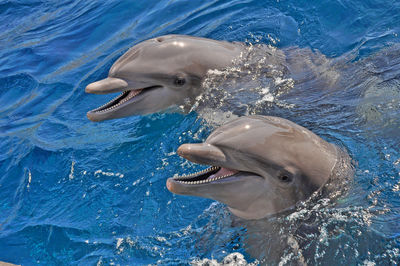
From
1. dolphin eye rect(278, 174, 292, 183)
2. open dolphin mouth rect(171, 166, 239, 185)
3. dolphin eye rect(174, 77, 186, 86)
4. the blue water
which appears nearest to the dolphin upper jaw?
dolphin eye rect(174, 77, 186, 86)

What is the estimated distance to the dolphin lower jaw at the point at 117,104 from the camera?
729cm

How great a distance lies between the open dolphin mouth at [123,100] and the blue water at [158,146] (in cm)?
74

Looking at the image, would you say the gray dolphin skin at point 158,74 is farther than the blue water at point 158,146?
Yes

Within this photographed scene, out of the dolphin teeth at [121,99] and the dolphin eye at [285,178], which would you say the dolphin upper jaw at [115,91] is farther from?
the dolphin eye at [285,178]

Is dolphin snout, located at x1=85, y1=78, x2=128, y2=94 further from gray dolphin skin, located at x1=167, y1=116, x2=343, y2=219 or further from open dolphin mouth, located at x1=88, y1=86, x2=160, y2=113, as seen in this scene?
gray dolphin skin, located at x1=167, y1=116, x2=343, y2=219

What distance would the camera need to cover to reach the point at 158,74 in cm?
736

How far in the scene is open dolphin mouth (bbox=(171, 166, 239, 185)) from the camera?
5242mm

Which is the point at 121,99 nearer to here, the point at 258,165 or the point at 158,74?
the point at 158,74

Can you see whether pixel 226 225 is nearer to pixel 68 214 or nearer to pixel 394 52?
pixel 68 214

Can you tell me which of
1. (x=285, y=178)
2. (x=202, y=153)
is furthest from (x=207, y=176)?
(x=285, y=178)

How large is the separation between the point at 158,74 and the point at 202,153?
2640mm

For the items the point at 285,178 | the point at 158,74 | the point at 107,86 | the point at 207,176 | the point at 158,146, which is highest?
the point at 107,86

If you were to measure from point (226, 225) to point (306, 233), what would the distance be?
3.15 feet

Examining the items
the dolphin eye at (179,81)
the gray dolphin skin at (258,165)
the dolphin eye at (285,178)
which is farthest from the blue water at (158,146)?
the dolphin eye at (179,81)
